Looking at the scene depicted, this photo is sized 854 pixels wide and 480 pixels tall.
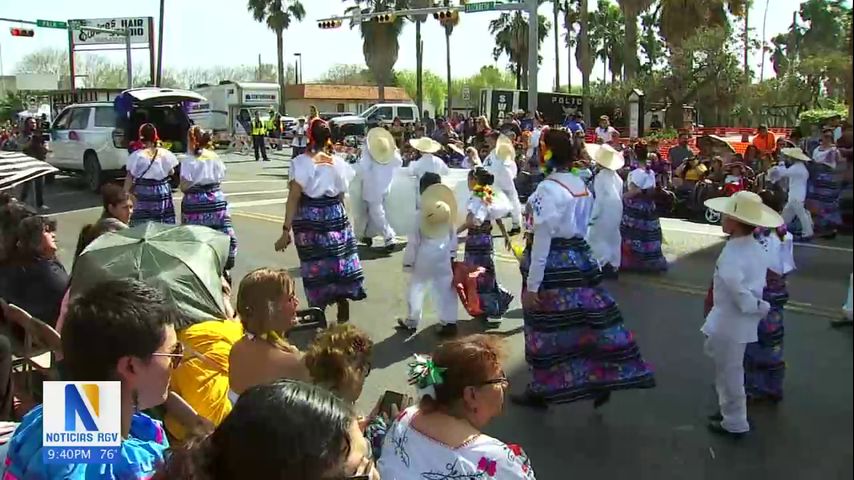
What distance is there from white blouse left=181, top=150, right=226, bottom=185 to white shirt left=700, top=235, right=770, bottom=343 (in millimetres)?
5463

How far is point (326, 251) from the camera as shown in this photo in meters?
7.23

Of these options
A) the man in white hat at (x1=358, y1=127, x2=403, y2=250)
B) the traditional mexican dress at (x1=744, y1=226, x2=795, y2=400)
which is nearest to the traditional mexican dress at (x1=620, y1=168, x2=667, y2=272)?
the man in white hat at (x1=358, y1=127, x2=403, y2=250)

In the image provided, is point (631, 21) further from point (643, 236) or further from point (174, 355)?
point (174, 355)

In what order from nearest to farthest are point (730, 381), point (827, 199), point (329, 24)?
point (827, 199) < point (730, 381) < point (329, 24)

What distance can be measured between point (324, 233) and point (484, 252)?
1451 mm

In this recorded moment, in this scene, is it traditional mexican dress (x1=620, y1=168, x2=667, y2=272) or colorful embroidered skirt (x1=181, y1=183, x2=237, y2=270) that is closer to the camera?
colorful embroidered skirt (x1=181, y1=183, x2=237, y2=270)

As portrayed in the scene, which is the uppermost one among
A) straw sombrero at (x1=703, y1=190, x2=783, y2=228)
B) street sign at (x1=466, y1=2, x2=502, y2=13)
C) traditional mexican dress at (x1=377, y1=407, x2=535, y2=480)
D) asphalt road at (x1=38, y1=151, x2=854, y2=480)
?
street sign at (x1=466, y1=2, x2=502, y2=13)

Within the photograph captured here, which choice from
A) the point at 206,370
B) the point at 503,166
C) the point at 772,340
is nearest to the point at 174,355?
the point at 206,370

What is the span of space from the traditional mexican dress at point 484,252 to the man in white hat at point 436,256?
0.70 ft

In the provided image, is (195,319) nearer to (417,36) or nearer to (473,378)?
(473,378)

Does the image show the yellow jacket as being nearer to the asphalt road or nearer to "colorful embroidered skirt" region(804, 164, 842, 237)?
the asphalt road

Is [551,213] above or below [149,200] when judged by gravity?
above

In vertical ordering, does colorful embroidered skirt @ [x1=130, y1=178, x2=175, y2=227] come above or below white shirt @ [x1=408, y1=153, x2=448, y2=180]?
below

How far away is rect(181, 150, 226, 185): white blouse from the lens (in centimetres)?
868
